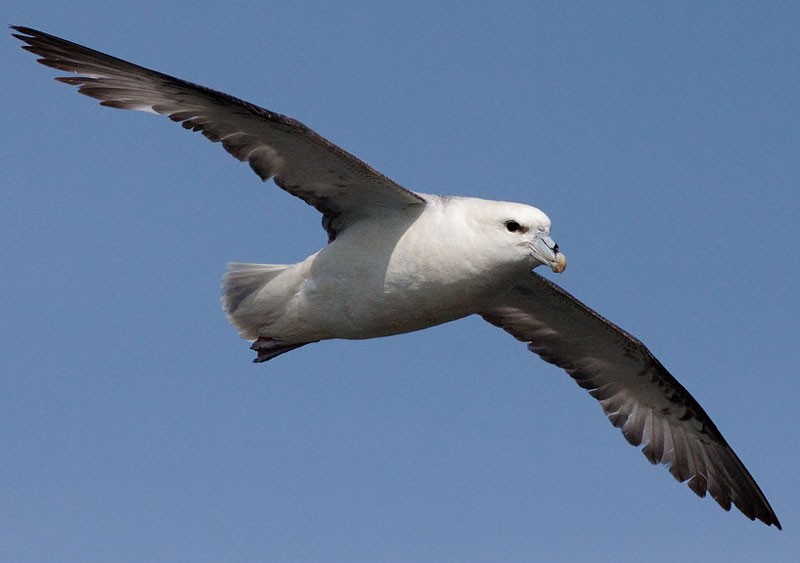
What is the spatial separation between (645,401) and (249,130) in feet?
14.3

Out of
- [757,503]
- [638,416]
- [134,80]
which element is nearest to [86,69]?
[134,80]

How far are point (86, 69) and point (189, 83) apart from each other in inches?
27.8

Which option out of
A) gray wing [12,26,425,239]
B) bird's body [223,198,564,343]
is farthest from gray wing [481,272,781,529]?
gray wing [12,26,425,239]

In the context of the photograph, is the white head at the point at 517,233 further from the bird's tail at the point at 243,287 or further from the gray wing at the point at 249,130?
the bird's tail at the point at 243,287

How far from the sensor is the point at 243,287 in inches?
396

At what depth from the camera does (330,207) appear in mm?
9539

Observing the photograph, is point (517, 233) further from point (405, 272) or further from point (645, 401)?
point (645, 401)

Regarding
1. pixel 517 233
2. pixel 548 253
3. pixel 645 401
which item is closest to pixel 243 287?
pixel 517 233

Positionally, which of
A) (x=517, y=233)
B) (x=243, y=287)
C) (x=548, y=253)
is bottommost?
(x=243, y=287)

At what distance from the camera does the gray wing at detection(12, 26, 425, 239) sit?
28.9 ft

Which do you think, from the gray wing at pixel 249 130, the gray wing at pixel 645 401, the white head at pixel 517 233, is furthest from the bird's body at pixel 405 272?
the gray wing at pixel 645 401

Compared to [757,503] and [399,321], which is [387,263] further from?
[757,503]

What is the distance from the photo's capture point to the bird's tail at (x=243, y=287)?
995 cm

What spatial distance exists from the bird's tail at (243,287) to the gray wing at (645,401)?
7.00 ft
